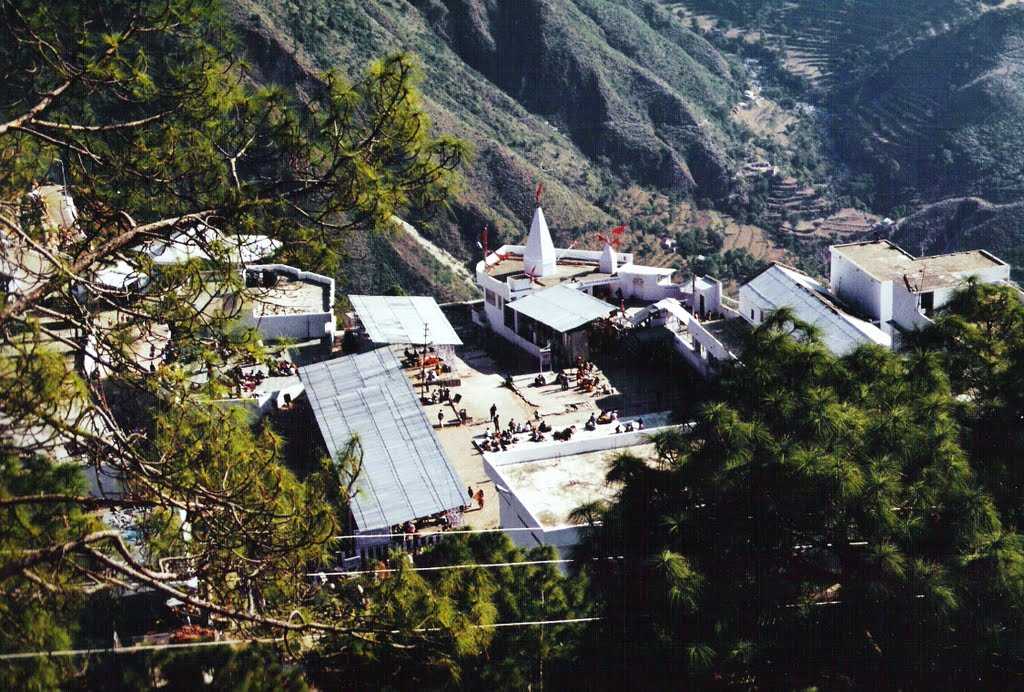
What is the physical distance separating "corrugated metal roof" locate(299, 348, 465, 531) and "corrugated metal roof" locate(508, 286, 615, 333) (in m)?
3.55

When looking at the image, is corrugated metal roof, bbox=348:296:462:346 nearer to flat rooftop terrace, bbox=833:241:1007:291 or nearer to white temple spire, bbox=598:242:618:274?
white temple spire, bbox=598:242:618:274

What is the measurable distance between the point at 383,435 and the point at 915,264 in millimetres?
12721

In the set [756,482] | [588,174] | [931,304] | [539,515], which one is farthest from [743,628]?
[588,174]

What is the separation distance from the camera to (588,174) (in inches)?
2795

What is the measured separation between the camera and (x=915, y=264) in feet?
90.4

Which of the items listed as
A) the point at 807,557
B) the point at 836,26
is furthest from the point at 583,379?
the point at 836,26

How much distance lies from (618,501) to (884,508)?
3012 mm

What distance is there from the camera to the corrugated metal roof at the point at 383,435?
778 inches

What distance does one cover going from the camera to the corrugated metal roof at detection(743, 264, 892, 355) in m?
24.5

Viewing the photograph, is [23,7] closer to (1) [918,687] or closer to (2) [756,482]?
(2) [756,482]

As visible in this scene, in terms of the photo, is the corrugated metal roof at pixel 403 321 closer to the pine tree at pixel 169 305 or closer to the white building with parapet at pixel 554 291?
the white building with parapet at pixel 554 291

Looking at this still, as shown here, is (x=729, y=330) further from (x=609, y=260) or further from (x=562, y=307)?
(x=609, y=260)

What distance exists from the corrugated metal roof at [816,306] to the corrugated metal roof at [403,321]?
679 centimetres

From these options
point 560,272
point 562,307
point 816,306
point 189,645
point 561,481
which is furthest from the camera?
point 560,272
